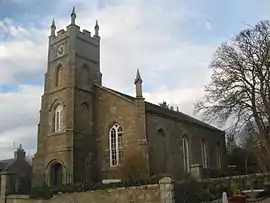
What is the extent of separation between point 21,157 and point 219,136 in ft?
83.7

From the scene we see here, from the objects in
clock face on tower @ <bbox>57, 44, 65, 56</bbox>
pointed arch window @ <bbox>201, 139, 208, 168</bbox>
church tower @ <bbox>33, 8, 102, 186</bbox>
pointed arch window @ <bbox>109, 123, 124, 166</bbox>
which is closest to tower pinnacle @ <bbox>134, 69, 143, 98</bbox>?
pointed arch window @ <bbox>109, 123, 124, 166</bbox>

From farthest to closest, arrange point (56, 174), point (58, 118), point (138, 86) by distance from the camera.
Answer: point (58, 118), point (56, 174), point (138, 86)

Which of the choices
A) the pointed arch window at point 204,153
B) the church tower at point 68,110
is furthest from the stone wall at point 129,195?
the pointed arch window at point 204,153

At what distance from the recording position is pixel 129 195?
20.6m

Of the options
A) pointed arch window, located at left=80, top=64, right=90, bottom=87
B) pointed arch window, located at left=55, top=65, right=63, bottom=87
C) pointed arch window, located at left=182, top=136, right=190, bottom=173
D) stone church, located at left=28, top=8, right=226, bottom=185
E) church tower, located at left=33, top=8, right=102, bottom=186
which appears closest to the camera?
stone church, located at left=28, top=8, right=226, bottom=185

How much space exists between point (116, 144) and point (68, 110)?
5435 millimetres

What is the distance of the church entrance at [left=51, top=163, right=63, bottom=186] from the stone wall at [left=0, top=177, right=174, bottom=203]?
23.1 feet

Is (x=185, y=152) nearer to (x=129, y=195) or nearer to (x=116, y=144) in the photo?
(x=116, y=144)

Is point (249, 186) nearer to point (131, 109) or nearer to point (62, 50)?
point (131, 109)

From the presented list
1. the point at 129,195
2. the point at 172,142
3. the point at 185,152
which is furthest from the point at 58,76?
the point at 129,195

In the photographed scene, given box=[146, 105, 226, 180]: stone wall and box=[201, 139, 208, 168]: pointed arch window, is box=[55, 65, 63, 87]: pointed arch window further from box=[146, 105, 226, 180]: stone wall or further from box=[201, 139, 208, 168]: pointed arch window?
box=[201, 139, 208, 168]: pointed arch window

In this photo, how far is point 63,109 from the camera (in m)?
33.1

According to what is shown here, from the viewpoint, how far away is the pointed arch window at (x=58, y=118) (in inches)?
1316

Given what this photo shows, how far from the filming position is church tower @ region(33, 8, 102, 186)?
31266mm
